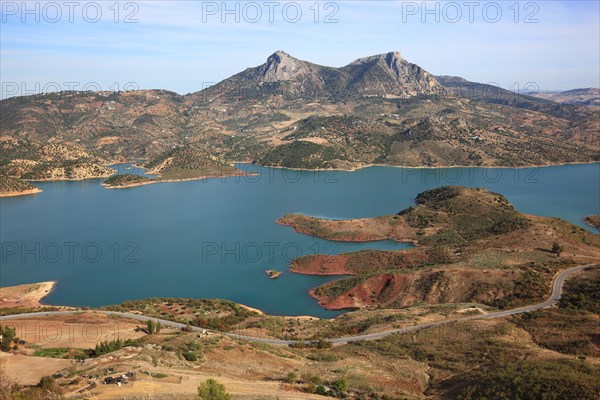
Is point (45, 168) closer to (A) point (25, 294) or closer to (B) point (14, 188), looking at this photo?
(B) point (14, 188)

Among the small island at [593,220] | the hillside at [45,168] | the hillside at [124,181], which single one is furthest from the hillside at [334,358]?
the hillside at [45,168]

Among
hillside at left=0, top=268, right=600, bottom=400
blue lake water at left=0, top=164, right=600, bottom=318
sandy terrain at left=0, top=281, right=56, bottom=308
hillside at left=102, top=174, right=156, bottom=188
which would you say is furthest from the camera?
hillside at left=102, top=174, right=156, bottom=188

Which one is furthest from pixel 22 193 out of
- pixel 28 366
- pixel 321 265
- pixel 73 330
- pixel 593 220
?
pixel 593 220

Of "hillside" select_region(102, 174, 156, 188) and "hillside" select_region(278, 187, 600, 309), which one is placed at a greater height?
"hillside" select_region(102, 174, 156, 188)

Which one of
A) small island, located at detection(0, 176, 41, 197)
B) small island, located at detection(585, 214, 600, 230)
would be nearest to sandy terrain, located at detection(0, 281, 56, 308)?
small island, located at detection(0, 176, 41, 197)

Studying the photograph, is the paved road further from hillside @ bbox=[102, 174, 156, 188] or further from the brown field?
hillside @ bbox=[102, 174, 156, 188]

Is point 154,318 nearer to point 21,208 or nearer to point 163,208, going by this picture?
point 163,208

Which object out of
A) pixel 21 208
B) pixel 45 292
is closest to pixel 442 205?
pixel 45 292
